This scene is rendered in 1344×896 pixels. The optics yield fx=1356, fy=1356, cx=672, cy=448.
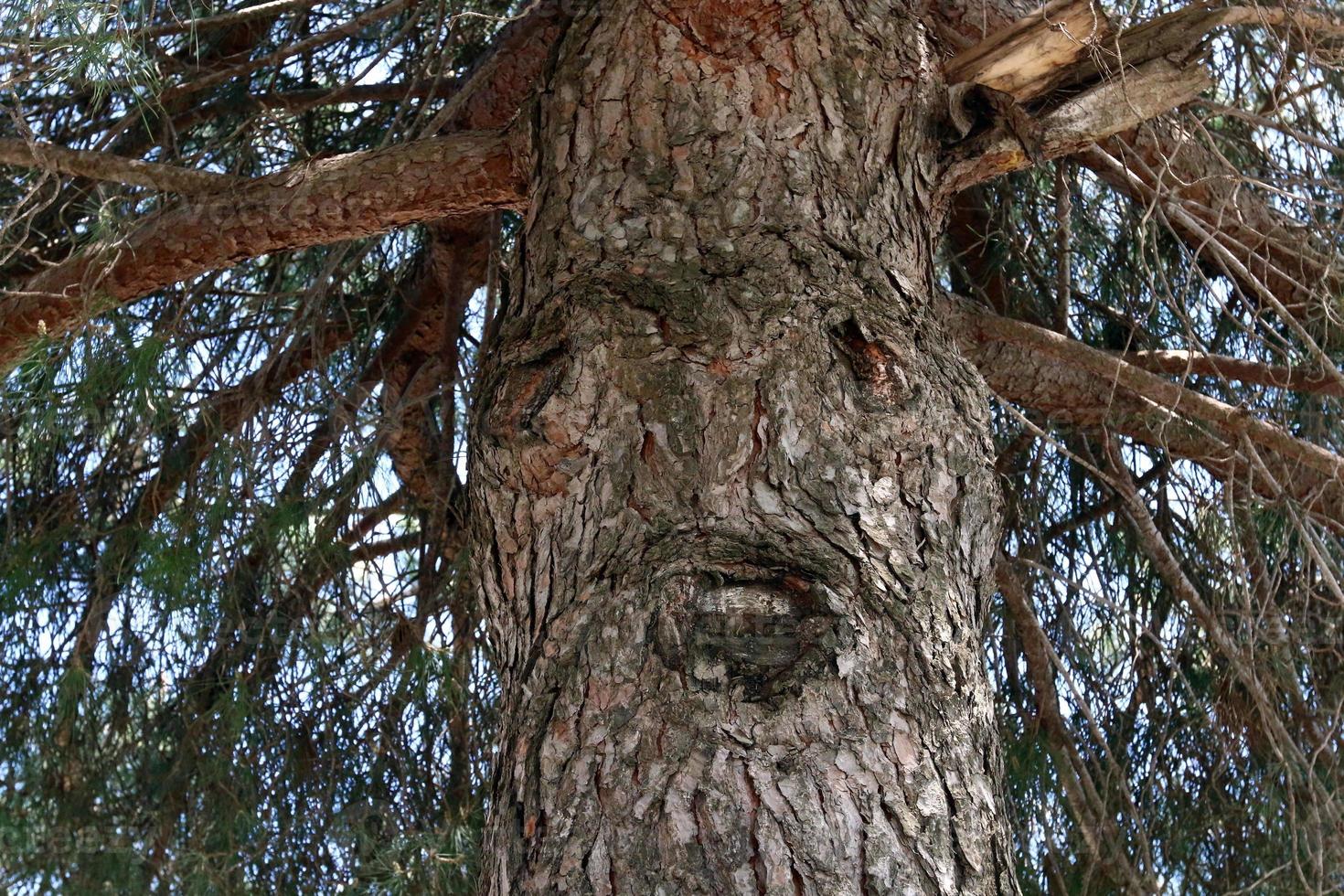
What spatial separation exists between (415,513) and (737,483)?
1.60 metres

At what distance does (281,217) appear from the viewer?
68.2 inches

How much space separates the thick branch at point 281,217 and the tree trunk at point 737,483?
0.54 ft

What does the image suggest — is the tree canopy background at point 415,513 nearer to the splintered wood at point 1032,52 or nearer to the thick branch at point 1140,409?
the thick branch at point 1140,409

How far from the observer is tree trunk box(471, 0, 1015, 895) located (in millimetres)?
1036

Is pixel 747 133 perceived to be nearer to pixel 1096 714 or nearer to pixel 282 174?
pixel 282 174

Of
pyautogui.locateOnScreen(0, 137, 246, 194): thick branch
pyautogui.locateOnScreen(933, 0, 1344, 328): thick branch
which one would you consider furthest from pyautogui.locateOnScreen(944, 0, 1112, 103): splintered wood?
pyautogui.locateOnScreen(0, 137, 246, 194): thick branch

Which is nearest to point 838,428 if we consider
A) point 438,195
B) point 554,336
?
point 554,336

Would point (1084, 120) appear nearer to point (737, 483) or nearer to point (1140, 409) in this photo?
point (737, 483)

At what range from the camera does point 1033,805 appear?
7.99ft

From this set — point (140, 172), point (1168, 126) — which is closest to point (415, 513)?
point (140, 172)

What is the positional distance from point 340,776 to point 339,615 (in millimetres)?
310

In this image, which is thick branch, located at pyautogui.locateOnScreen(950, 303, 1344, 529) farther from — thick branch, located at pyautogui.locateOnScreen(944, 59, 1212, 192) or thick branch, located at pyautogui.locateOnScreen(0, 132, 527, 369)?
thick branch, located at pyautogui.locateOnScreen(0, 132, 527, 369)

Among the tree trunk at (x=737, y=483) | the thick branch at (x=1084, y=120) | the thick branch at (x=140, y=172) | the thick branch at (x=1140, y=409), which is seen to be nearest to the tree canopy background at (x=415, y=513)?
the thick branch at (x=1140, y=409)

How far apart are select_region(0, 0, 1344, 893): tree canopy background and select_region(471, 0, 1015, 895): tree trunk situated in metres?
0.69
